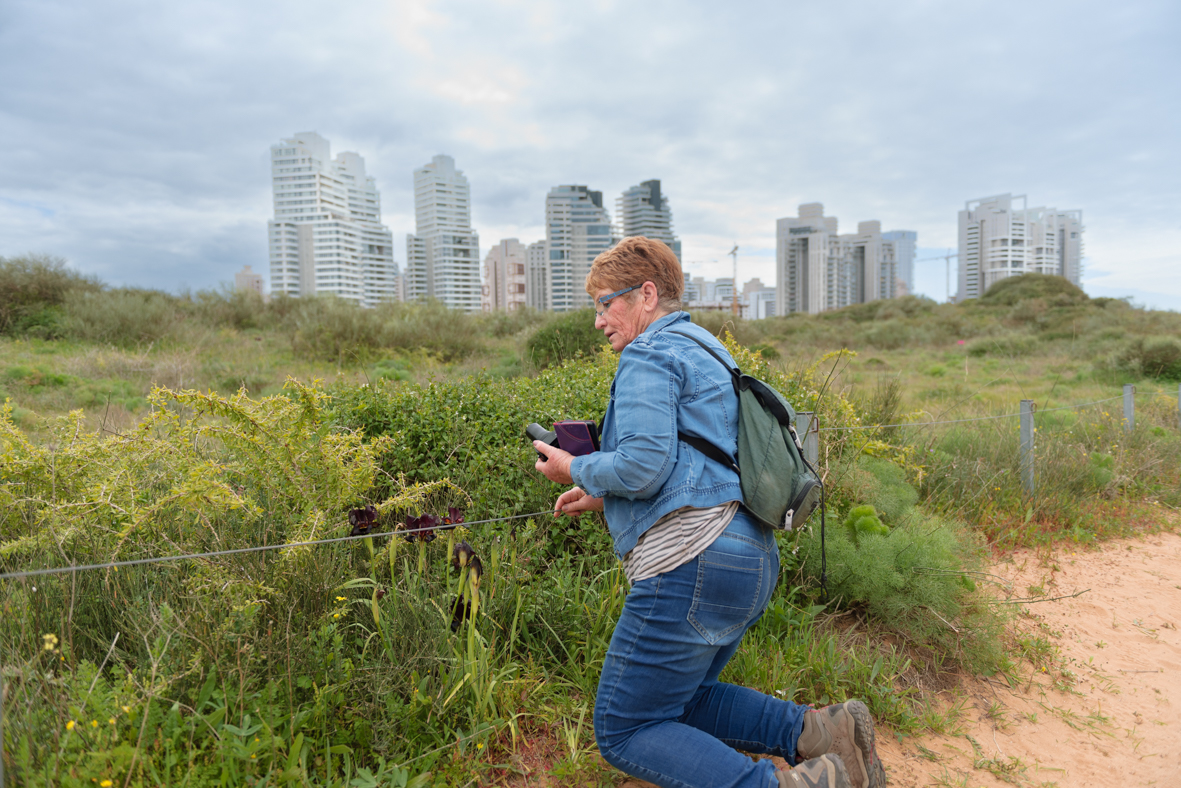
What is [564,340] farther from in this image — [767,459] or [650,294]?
[767,459]

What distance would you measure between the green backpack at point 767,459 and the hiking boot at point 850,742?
0.65 meters

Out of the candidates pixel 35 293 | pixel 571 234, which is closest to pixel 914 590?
pixel 35 293

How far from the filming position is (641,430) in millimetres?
1723

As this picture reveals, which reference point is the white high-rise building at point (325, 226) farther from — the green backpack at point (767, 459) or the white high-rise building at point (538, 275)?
the green backpack at point (767, 459)

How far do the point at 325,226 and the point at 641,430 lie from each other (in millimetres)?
61876

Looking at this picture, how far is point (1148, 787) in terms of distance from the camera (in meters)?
2.53

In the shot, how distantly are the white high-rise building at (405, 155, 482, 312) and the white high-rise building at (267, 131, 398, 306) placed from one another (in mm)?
3686

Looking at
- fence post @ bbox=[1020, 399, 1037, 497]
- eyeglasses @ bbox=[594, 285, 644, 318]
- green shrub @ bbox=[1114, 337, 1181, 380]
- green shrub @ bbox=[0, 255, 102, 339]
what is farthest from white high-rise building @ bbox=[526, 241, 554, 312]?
eyeglasses @ bbox=[594, 285, 644, 318]

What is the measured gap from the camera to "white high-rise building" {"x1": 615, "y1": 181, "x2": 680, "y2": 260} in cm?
7156

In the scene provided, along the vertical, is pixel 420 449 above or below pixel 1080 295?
below

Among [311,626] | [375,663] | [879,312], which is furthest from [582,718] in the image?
[879,312]

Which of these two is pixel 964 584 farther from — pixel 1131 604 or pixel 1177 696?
pixel 1131 604

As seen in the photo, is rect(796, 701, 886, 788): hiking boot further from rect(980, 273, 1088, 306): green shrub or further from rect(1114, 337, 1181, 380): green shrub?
rect(980, 273, 1088, 306): green shrub

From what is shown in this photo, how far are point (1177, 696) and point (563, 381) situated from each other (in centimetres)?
363
